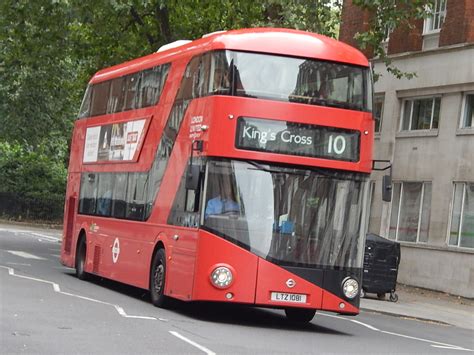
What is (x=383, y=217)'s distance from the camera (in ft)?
118

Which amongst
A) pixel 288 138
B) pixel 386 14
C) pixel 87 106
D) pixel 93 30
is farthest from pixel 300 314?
pixel 93 30

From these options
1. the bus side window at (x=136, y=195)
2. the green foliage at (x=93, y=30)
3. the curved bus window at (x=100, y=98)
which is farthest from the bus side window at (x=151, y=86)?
the green foliage at (x=93, y=30)

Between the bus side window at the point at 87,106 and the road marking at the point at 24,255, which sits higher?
the bus side window at the point at 87,106

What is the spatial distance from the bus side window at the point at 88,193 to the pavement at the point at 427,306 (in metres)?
6.16

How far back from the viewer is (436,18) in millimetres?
34250

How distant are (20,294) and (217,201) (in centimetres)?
396

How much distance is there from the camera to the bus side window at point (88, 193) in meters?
24.5

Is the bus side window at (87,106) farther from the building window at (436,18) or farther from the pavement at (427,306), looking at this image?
the building window at (436,18)

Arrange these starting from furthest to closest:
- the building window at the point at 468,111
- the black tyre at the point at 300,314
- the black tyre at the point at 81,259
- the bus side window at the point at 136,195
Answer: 1. the building window at the point at 468,111
2. the black tyre at the point at 81,259
3. the bus side window at the point at 136,195
4. the black tyre at the point at 300,314

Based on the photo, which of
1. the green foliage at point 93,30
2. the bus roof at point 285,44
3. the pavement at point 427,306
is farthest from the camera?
the green foliage at point 93,30

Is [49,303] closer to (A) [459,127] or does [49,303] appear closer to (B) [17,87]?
(A) [459,127]

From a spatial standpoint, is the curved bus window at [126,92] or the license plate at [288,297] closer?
the license plate at [288,297]

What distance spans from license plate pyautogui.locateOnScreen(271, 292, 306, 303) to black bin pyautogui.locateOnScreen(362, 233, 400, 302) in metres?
10.4

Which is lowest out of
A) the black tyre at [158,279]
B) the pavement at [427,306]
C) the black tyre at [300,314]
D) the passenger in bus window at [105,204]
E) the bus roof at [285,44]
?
the pavement at [427,306]
